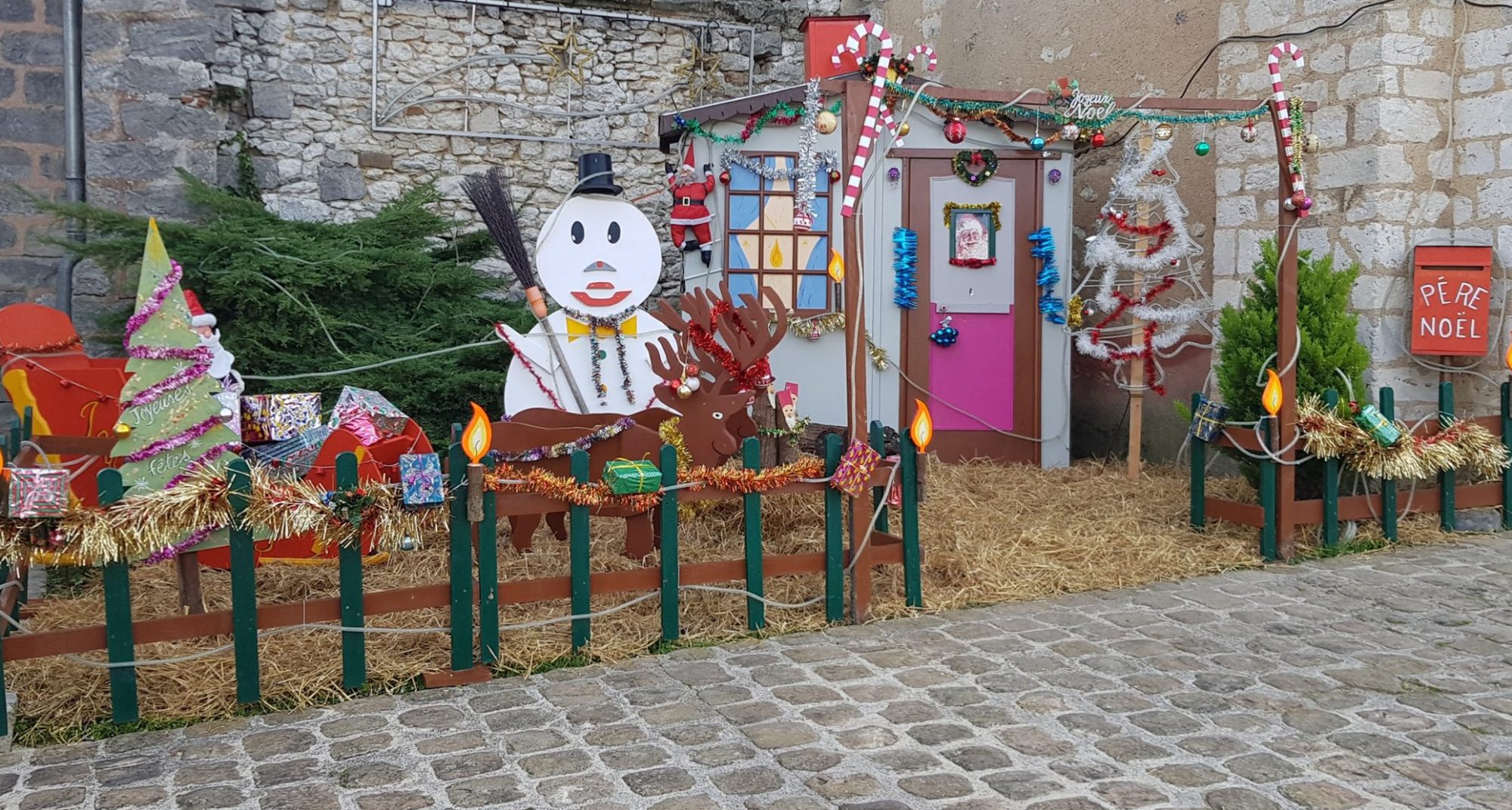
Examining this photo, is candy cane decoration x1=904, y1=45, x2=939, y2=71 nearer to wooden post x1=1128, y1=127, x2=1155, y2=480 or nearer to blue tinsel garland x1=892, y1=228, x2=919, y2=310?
blue tinsel garland x1=892, y1=228, x2=919, y2=310

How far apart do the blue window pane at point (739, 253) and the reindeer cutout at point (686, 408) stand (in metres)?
2.08

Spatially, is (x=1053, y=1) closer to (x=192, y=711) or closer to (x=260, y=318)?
(x=260, y=318)

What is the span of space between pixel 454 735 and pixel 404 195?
222 inches

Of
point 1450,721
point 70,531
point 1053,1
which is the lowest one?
point 1450,721

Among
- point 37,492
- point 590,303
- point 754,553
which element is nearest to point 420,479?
point 37,492

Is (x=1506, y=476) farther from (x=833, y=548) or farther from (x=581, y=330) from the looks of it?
(x=581, y=330)

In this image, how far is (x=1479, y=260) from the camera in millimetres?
6230

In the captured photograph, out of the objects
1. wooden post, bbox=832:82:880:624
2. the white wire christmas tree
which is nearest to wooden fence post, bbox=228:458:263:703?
wooden post, bbox=832:82:880:624

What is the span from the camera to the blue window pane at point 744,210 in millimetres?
7422

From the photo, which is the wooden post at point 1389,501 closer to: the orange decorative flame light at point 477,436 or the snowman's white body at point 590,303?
the snowman's white body at point 590,303

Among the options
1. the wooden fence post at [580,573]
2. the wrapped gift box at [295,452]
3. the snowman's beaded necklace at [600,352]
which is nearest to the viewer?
the wooden fence post at [580,573]

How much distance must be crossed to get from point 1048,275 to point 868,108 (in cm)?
347

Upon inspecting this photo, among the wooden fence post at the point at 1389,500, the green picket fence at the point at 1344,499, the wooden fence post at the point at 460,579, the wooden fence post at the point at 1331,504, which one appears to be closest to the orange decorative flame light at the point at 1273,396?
the green picket fence at the point at 1344,499

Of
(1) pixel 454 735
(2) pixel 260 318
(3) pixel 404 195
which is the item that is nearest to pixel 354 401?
(2) pixel 260 318
